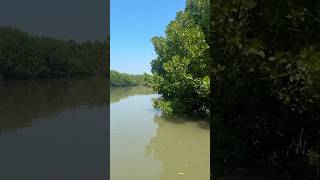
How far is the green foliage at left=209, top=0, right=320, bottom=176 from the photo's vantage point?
227 inches

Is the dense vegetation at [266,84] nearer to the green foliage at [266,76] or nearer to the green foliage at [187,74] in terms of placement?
the green foliage at [266,76]

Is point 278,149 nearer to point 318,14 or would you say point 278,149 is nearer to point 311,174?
point 311,174

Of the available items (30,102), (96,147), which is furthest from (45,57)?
(96,147)

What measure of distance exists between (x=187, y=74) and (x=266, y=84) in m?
11.6

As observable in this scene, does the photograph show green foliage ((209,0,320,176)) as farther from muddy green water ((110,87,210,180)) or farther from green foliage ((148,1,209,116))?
green foliage ((148,1,209,116))

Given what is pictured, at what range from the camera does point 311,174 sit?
7441 millimetres

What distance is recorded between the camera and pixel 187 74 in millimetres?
18688

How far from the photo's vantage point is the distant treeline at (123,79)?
76.8 m

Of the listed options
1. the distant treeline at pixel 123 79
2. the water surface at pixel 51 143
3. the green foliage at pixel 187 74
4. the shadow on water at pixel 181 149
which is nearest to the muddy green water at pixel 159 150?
the shadow on water at pixel 181 149

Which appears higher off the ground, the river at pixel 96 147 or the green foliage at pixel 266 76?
the green foliage at pixel 266 76

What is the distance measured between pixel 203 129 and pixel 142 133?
8.12 feet

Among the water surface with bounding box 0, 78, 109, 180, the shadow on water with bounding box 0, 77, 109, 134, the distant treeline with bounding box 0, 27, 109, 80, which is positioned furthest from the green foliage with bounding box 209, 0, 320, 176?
the distant treeline with bounding box 0, 27, 109, 80

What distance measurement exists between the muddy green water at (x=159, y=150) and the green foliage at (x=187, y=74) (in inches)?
31.6

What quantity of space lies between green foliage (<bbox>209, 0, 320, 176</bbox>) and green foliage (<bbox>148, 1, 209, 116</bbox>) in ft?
30.7
